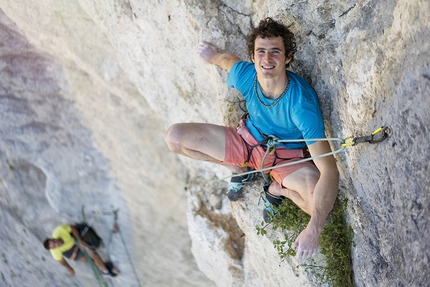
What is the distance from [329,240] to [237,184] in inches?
36.7

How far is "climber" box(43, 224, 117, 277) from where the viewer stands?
650 centimetres

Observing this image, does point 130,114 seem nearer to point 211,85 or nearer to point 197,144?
point 211,85

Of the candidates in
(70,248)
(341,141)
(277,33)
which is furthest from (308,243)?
(70,248)

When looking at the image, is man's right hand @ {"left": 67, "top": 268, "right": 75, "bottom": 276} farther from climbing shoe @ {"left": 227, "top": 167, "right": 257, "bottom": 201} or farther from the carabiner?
the carabiner

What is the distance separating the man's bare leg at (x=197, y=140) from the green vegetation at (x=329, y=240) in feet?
2.26

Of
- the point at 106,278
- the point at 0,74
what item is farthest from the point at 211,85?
the point at 106,278

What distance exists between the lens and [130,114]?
5832 millimetres

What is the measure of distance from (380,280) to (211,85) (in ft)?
7.27

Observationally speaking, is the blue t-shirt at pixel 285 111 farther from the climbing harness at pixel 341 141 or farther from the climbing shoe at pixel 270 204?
the climbing shoe at pixel 270 204

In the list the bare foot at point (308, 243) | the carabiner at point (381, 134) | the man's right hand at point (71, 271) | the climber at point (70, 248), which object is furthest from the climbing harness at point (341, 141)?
the man's right hand at point (71, 271)

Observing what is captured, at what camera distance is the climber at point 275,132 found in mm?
2904

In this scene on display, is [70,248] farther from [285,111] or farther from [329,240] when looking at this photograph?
[285,111]

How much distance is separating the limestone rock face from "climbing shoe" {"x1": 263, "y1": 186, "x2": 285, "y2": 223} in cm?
17

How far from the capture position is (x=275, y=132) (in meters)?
3.27
